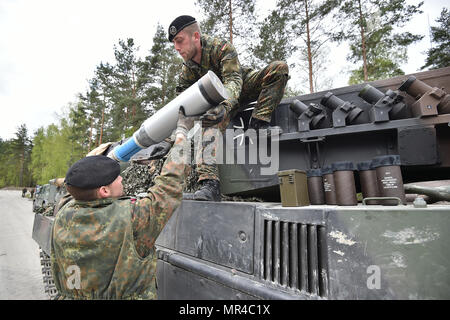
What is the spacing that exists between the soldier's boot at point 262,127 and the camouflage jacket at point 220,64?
11.1 inches

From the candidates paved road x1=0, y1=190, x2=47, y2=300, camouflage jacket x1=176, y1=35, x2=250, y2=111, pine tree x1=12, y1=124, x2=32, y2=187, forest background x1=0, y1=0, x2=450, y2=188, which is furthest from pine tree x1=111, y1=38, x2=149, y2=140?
pine tree x1=12, y1=124, x2=32, y2=187

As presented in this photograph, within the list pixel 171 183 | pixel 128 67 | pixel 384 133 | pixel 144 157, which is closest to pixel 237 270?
pixel 171 183

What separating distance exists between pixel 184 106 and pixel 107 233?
1137 mm

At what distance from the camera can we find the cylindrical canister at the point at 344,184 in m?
1.73

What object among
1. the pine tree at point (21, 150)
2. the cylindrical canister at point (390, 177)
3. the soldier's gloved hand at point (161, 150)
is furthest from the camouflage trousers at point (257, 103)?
the pine tree at point (21, 150)

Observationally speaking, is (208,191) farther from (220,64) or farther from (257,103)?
(220,64)

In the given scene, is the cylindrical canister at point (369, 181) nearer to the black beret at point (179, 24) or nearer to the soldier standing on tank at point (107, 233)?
the soldier standing on tank at point (107, 233)

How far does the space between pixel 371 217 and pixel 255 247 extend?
78 cm

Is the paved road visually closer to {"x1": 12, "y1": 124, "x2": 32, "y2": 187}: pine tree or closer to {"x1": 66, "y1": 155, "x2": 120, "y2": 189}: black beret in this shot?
A: {"x1": 66, "y1": 155, "x2": 120, "y2": 189}: black beret

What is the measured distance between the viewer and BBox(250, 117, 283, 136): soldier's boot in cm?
254

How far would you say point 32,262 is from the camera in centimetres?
561

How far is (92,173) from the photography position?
168 cm

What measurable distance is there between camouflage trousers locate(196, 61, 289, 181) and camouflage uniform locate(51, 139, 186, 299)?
79 centimetres

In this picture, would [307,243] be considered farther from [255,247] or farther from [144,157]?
[144,157]
